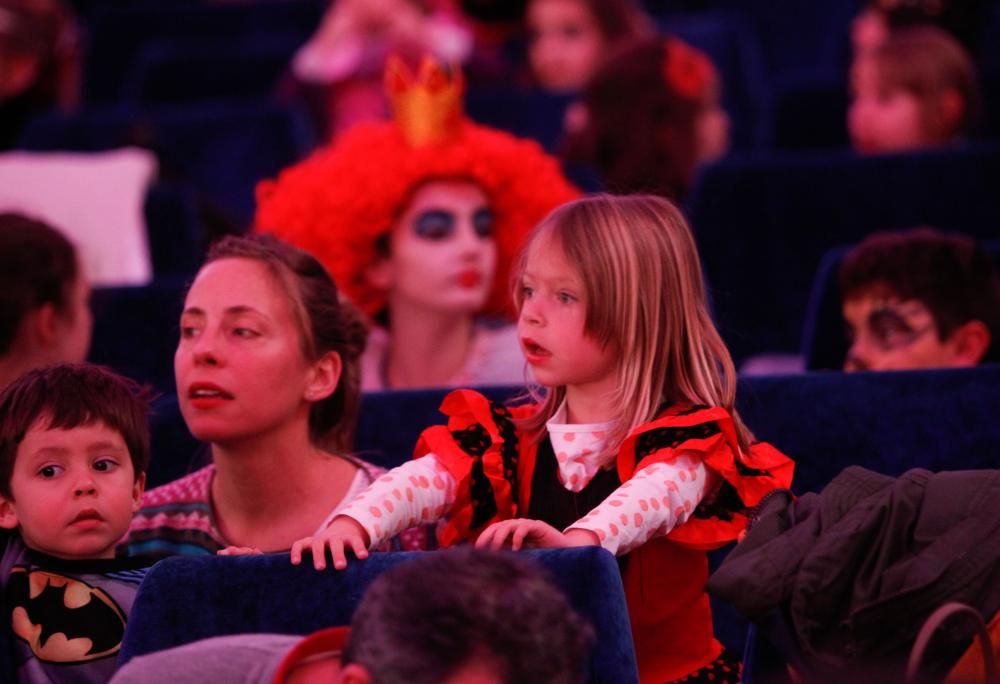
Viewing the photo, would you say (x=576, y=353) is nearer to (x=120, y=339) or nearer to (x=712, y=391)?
(x=712, y=391)

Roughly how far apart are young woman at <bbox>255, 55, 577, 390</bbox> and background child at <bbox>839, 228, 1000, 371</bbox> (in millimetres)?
651

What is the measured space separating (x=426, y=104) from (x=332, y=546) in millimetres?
1568

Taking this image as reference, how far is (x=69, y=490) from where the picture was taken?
5.55 feet

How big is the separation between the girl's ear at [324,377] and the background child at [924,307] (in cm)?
83

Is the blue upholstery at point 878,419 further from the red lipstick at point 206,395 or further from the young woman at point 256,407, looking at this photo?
the red lipstick at point 206,395

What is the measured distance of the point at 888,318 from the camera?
7.80 ft

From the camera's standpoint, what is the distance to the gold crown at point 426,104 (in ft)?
9.51

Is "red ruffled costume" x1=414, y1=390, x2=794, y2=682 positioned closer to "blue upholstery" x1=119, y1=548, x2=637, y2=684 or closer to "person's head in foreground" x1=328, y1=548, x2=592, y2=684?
"blue upholstery" x1=119, y1=548, x2=637, y2=684

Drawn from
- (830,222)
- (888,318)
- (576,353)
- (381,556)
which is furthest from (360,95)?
(381,556)

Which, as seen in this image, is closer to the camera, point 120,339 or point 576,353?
point 576,353

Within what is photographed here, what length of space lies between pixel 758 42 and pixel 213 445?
141 inches

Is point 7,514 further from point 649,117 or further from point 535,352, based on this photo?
point 649,117

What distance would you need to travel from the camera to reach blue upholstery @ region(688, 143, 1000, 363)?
3.07 metres

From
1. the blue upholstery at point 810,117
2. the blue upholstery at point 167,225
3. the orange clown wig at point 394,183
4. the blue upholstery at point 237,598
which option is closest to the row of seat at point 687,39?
the blue upholstery at point 810,117
